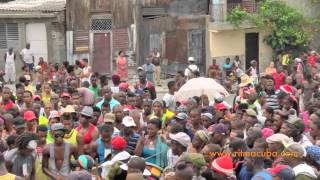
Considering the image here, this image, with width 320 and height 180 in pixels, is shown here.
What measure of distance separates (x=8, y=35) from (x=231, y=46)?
8.48 metres

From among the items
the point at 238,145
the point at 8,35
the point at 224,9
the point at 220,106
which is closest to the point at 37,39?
the point at 8,35

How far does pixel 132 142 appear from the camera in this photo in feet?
30.6

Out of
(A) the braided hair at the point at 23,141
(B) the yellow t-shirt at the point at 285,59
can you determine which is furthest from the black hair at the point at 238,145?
(B) the yellow t-shirt at the point at 285,59

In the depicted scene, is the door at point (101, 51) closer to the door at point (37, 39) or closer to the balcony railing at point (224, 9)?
the door at point (37, 39)

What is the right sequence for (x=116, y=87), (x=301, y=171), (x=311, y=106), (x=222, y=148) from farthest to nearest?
1. (x=116, y=87)
2. (x=311, y=106)
3. (x=222, y=148)
4. (x=301, y=171)

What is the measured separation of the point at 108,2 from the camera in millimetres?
25375

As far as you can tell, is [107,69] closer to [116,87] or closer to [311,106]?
[116,87]

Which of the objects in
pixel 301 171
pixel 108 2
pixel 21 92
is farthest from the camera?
pixel 108 2

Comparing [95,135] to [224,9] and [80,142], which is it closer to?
[80,142]

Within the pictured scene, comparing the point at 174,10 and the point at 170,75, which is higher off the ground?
the point at 174,10

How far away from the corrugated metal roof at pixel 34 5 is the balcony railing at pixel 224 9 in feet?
18.7

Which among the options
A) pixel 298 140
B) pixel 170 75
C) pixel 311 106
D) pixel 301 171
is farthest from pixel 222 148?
pixel 170 75

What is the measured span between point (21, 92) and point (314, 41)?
16112 mm

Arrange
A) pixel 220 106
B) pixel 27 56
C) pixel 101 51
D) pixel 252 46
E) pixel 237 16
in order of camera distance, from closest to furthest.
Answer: pixel 220 106, pixel 27 56, pixel 237 16, pixel 101 51, pixel 252 46
